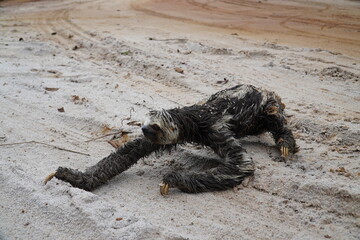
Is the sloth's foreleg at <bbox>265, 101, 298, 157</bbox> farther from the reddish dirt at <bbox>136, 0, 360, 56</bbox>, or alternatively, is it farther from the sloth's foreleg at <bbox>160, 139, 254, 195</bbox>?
the reddish dirt at <bbox>136, 0, 360, 56</bbox>

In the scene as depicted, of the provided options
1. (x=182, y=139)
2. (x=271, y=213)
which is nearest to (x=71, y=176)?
(x=182, y=139)

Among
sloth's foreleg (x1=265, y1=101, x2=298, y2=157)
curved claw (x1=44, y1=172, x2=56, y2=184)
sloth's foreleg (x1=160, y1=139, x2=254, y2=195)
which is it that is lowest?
curved claw (x1=44, y1=172, x2=56, y2=184)

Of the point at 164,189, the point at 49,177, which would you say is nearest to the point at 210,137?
the point at 164,189

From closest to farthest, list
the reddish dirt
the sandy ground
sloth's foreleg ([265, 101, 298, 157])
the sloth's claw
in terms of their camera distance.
A: the sandy ground
the sloth's claw
sloth's foreleg ([265, 101, 298, 157])
the reddish dirt

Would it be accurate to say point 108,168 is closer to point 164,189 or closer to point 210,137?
point 164,189

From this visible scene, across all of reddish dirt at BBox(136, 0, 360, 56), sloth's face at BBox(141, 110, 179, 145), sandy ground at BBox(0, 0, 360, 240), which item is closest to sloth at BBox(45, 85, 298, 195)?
sloth's face at BBox(141, 110, 179, 145)

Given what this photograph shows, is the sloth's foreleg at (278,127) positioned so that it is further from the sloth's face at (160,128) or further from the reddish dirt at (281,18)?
the reddish dirt at (281,18)

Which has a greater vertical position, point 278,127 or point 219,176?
point 278,127

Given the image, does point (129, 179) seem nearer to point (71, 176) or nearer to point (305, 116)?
point (71, 176)
